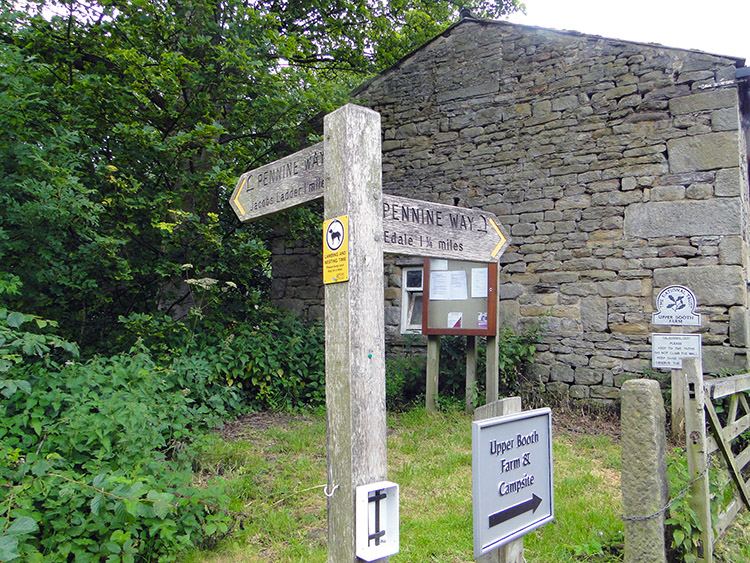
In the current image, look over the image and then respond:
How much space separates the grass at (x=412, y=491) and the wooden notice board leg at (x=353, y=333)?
112 centimetres

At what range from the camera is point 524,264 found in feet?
23.0

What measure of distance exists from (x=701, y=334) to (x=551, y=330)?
1.65 meters

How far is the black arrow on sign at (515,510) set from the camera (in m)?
2.27

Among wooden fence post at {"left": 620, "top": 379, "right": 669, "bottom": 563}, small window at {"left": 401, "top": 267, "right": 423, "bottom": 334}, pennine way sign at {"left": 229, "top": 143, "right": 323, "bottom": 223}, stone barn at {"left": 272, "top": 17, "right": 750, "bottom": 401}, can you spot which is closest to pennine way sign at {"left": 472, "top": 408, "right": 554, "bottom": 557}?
wooden fence post at {"left": 620, "top": 379, "right": 669, "bottom": 563}

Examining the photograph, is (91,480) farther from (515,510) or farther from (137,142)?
(137,142)

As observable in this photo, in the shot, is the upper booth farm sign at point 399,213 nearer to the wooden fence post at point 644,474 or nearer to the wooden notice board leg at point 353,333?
the wooden notice board leg at point 353,333

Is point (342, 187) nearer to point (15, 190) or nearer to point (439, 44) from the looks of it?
point (15, 190)

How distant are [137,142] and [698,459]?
5.82 meters

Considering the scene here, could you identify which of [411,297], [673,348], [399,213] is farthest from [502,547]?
[411,297]

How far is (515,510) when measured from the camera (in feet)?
7.84

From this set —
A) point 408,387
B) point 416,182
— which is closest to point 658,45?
point 416,182

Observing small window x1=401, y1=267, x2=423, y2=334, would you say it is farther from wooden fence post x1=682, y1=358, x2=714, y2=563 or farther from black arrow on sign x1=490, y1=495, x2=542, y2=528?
black arrow on sign x1=490, y1=495, x2=542, y2=528

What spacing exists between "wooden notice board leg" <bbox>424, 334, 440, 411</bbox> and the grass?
1.80 feet

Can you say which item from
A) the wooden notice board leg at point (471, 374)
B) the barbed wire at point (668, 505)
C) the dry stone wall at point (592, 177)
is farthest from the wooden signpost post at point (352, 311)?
the dry stone wall at point (592, 177)
